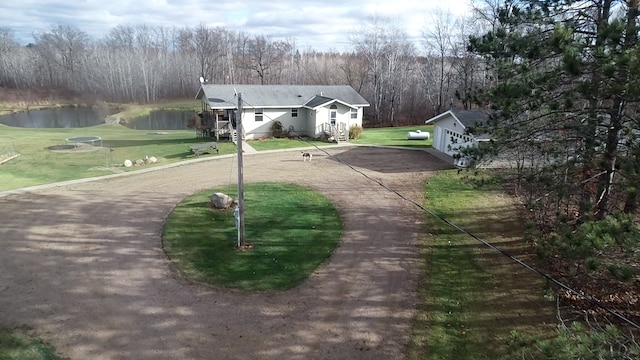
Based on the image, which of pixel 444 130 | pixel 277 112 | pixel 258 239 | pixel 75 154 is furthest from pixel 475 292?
pixel 75 154

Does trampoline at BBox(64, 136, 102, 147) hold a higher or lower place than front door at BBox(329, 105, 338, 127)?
lower

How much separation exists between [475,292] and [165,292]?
7587mm

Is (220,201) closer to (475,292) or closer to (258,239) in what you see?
Answer: (258,239)

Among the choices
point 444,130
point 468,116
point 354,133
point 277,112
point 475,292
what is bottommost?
point 475,292

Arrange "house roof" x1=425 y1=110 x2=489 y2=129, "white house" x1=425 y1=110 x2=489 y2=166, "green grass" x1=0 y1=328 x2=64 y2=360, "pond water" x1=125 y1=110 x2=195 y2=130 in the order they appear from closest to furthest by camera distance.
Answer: "green grass" x1=0 y1=328 x2=64 y2=360
"white house" x1=425 y1=110 x2=489 y2=166
"house roof" x1=425 y1=110 x2=489 y2=129
"pond water" x1=125 y1=110 x2=195 y2=130

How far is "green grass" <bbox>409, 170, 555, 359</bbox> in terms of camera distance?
8.62 m

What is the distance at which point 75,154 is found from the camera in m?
26.8

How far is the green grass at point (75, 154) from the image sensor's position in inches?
847

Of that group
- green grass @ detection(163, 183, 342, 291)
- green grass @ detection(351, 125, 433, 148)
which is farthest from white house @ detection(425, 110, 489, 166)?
green grass @ detection(163, 183, 342, 291)

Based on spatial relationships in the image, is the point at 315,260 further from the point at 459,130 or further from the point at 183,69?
the point at 183,69

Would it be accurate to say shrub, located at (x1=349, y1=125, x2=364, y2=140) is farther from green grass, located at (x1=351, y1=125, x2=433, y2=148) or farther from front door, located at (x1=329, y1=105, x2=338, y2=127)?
front door, located at (x1=329, y1=105, x2=338, y2=127)

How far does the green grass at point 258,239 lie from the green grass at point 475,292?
10.7ft

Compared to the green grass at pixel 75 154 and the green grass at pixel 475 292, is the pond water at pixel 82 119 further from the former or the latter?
the green grass at pixel 475 292

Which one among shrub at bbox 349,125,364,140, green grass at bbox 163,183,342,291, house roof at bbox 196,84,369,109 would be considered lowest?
green grass at bbox 163,183,342,291
